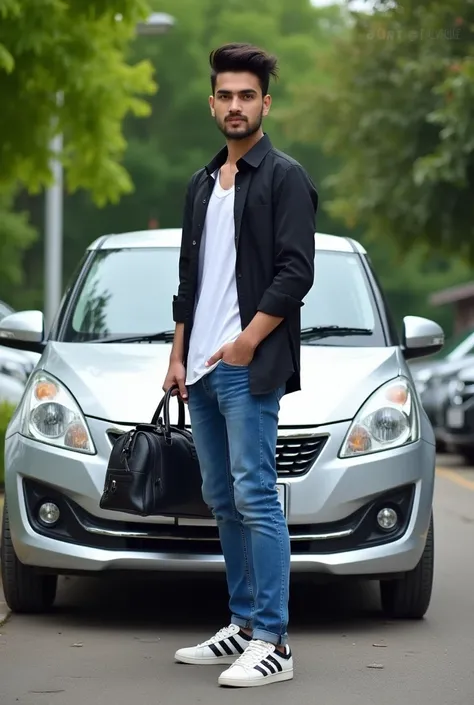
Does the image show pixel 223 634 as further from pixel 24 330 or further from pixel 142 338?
pixel 24 330

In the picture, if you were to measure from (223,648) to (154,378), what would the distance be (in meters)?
1.21

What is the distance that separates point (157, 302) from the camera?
7258mm

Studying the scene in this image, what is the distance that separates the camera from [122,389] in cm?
636

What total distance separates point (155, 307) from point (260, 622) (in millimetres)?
2157

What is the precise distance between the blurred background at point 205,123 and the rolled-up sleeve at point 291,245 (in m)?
6.22

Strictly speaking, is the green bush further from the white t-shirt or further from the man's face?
the man's face

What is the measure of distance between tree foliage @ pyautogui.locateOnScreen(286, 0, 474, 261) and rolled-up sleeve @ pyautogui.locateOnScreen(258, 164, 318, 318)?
15682mm

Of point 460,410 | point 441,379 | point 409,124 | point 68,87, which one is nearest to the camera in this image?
point 68,87

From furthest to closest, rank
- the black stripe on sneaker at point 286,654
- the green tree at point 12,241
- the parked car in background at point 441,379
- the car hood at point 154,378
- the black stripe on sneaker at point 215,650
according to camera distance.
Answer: the green tree at point 12,241
the parked car in background at point 441,379
the car hood at point 154,378
the black stripe on sneaker at point 215,650
the black stripe on sneaker at point 286,654

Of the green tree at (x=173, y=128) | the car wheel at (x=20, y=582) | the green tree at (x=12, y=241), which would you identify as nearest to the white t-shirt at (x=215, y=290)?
the car wheel at (x=20, y=582)

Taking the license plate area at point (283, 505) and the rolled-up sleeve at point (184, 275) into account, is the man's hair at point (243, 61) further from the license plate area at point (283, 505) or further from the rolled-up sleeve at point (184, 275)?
the license plate area at point (283, 505)

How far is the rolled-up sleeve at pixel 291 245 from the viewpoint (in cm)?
524

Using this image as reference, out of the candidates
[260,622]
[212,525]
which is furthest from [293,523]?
[260,622]

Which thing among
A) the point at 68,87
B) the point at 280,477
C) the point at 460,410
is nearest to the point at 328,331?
the point at 280,477
